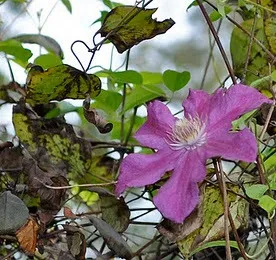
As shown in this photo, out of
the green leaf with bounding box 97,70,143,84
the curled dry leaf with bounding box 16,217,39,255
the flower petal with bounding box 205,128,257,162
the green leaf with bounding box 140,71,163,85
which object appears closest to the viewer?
the flower petal with bounding box 205,128,257,162

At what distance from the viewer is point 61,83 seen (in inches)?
21.4

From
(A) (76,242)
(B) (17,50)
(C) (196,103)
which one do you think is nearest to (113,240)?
(A) (76,242)

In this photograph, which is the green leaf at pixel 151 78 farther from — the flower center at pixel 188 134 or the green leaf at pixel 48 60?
the flower center at pixel 188 134

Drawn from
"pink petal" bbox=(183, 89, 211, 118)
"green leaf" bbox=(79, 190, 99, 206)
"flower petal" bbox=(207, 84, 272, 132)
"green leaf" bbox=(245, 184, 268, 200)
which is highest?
"flower petal" bbox=(207, 84, 272, 132)

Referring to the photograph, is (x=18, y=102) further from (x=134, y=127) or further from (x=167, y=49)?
(x=167, y=49)

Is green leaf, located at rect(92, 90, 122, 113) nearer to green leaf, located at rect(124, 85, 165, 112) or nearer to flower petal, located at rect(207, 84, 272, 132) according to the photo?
green leaf, located at rect(124, 85, 165, 112)

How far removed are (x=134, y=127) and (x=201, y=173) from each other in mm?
388

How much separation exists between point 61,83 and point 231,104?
168mm

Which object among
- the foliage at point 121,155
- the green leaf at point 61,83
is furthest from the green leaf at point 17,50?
the green leaf at point 61,83

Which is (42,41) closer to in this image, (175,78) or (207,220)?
(175,78)

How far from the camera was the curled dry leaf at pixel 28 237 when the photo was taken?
0.52m

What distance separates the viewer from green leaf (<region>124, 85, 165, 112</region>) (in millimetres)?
673

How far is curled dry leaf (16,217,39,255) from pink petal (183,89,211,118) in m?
0.16

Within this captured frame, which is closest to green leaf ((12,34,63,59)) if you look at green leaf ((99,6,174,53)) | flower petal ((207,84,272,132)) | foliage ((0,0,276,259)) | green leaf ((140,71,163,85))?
foliage ((0,0,276,259))
